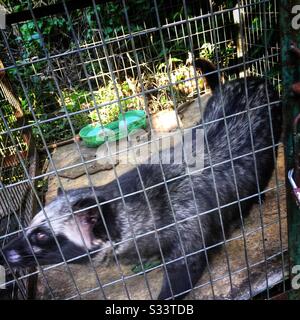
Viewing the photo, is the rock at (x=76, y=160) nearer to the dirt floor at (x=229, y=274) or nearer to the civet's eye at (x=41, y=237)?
the dirt floor at (x=229, y=274)

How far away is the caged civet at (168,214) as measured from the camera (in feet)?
6.67

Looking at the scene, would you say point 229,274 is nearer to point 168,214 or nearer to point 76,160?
point 168,214

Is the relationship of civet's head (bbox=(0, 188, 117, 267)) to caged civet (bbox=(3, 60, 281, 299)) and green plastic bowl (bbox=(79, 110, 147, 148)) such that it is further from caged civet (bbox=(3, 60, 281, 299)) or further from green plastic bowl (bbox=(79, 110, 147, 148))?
green plastic bowl (bbox=(79, 110, 147, 148))

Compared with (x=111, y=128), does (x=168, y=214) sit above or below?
above

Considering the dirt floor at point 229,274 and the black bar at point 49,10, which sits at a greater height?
the black bar at point 49,10

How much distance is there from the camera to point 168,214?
7.43ft
